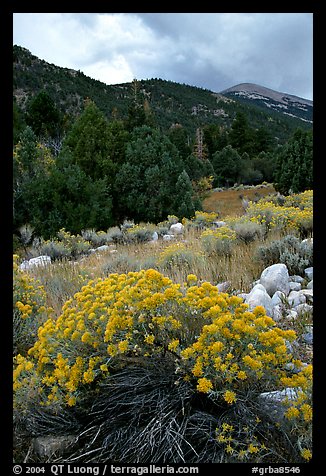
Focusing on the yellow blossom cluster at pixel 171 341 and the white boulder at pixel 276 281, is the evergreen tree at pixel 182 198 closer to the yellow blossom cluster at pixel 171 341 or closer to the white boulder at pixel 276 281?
the white boulder at pixel 276 281

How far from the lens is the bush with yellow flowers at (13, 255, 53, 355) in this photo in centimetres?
294

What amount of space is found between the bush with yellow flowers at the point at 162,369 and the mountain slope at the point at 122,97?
1155 inches

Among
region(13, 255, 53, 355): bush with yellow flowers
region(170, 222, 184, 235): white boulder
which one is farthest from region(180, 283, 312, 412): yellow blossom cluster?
region(170, 222, 184, 235): white boulder

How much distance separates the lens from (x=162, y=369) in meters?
2.12

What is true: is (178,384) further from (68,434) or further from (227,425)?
(68,434)

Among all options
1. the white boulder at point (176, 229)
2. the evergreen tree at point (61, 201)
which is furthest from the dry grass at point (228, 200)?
the evergreen tree at point (61, 201)

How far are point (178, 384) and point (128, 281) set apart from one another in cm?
70

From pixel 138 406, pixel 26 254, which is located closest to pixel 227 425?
pixel 138 406

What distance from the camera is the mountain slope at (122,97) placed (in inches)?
1646

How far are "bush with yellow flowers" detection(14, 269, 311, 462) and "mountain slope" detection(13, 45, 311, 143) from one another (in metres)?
29.3

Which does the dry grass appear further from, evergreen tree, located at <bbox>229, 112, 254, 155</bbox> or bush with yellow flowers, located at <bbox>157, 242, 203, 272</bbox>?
bush with yellow flowers, located at <bbox>157, 242, 203, 272</bbox>

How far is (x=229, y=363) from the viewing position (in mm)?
1851

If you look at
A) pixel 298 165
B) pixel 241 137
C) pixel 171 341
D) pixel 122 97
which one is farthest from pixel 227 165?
pixel 171 341

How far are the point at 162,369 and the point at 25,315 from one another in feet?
4.15
